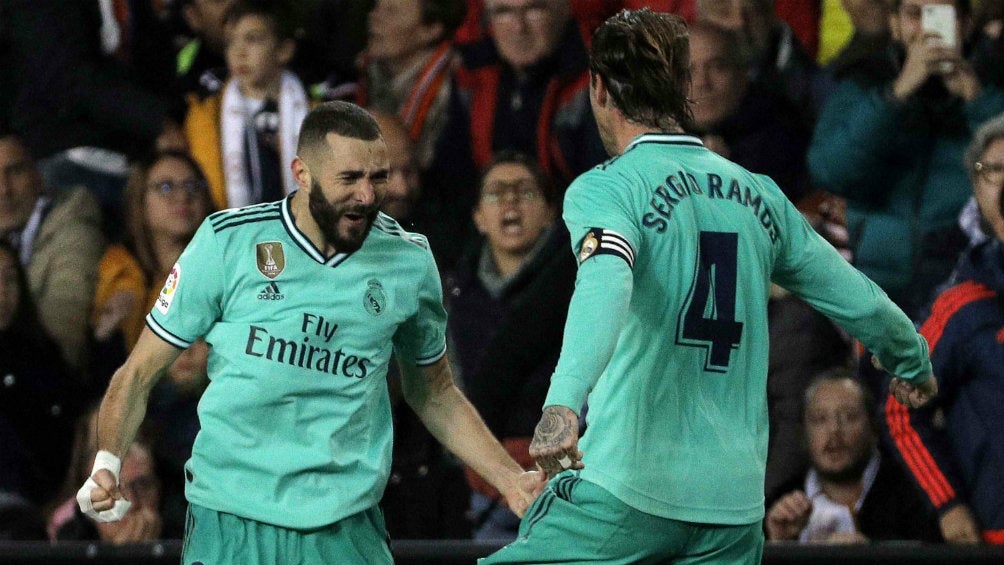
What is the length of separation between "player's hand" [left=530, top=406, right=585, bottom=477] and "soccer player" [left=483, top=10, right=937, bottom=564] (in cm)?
25

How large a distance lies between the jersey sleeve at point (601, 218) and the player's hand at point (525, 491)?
1.01m

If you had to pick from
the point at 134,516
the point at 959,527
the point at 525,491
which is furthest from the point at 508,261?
the point at 525,491

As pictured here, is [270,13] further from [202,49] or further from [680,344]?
[680,344]

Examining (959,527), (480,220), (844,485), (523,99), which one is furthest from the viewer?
(523,99)

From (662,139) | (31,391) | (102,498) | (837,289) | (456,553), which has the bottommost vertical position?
(456,553)

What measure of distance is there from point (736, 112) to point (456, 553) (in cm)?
205

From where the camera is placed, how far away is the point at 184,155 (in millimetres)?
7098

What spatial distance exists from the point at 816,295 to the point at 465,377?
284 cm

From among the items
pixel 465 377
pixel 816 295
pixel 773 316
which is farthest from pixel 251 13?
pixel 816 295

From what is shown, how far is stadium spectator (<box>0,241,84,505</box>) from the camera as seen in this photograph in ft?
22.1

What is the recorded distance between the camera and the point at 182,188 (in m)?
7.02

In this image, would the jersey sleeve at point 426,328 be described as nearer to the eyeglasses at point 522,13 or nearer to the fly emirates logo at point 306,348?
the fly emirates logo at point 306,348

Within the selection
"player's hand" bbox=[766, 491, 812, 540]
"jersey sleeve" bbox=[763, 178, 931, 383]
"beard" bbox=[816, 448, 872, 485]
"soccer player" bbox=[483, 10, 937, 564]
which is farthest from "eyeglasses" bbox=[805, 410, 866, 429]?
"soccer player" bbox=[483, 10, 937, 564]

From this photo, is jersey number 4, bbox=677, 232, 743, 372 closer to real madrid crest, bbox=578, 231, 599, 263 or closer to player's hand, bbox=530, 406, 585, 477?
real madrid crest, bbox=578, 231, 599, 263
